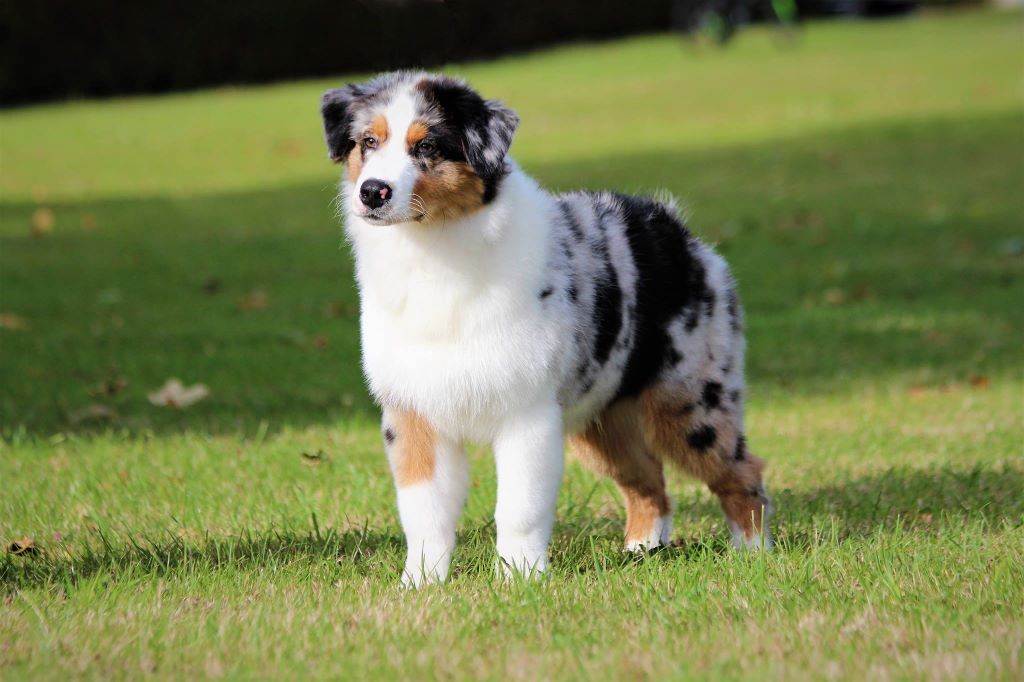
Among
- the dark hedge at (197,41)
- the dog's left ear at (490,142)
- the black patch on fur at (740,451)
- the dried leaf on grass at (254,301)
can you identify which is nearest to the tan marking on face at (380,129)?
the dog's left ear at (490,142)

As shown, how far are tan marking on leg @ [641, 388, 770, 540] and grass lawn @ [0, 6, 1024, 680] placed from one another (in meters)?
0.19

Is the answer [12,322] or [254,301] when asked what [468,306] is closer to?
[12,322]

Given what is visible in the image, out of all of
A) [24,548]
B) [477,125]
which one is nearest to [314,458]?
[24,548]

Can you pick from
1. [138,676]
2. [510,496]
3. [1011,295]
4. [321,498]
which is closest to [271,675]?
[138,676]

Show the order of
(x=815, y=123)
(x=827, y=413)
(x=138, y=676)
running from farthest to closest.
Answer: (x=815, y=123) → (x=827, y=413) → (x=138, y=676)

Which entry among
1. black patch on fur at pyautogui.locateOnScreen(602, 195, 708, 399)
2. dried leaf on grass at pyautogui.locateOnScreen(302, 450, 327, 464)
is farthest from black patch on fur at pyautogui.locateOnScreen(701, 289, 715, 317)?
dried leaf on grass at pyautogui.locateOnScreen(302, 450, 327, 464)

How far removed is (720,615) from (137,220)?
11.6m

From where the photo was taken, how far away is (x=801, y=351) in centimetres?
952

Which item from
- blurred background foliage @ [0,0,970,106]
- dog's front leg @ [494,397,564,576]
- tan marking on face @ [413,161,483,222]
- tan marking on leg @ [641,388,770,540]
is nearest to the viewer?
tan marking on face @ [413,161,483,222]

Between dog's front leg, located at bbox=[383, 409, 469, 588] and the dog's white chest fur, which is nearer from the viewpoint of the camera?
the dog's white chest fur

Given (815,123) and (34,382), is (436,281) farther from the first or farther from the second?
(815,123)

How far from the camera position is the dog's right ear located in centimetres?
481

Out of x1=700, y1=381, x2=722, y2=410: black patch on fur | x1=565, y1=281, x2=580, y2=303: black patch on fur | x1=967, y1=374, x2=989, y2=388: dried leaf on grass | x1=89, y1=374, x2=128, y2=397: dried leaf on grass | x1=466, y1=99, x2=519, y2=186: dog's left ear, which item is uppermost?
x1=466, y1=99, x2=519, y2=186: dog's left ear

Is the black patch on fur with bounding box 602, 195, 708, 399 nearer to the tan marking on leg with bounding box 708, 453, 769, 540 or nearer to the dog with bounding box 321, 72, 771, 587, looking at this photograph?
the dog with bounding box 321, 72, 771, 587
